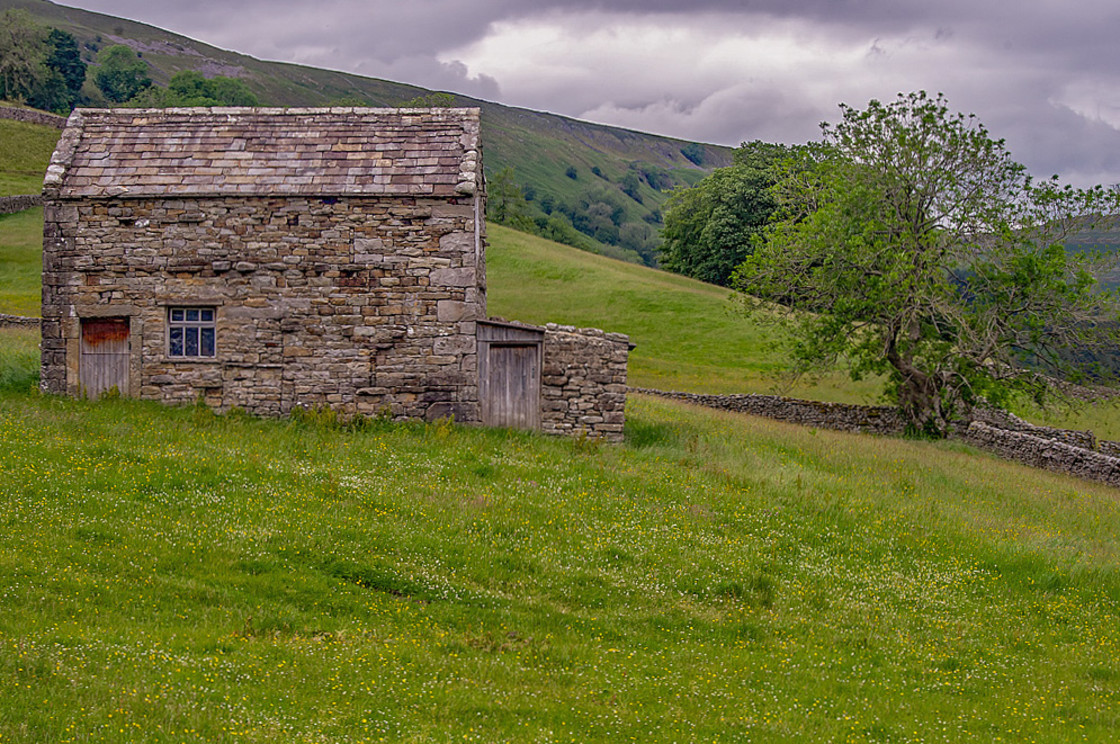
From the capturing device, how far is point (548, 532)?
1273 centimetres

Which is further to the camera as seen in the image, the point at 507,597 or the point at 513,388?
the point at 513,388

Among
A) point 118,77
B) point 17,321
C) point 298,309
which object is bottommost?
point 298,309

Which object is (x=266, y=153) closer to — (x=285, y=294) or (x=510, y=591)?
(x=285, y=294)

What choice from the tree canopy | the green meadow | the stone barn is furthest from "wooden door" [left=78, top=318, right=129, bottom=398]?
the tree canopy

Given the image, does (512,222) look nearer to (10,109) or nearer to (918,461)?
(10,109)

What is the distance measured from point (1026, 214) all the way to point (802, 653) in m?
22.8

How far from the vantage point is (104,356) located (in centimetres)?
1977

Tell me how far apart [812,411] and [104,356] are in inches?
905

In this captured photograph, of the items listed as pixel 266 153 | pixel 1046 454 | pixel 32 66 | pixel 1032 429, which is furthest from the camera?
pixel 32 66

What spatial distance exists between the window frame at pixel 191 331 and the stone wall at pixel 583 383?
7535 millimetres

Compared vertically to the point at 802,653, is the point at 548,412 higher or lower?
higher

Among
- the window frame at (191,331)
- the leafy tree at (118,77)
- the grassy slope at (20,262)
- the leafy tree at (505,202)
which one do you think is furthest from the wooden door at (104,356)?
the leafy tree at (118,77)

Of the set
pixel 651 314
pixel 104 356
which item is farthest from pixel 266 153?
pixel 651 314

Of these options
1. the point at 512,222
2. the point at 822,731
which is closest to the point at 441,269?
the point at 822,731
